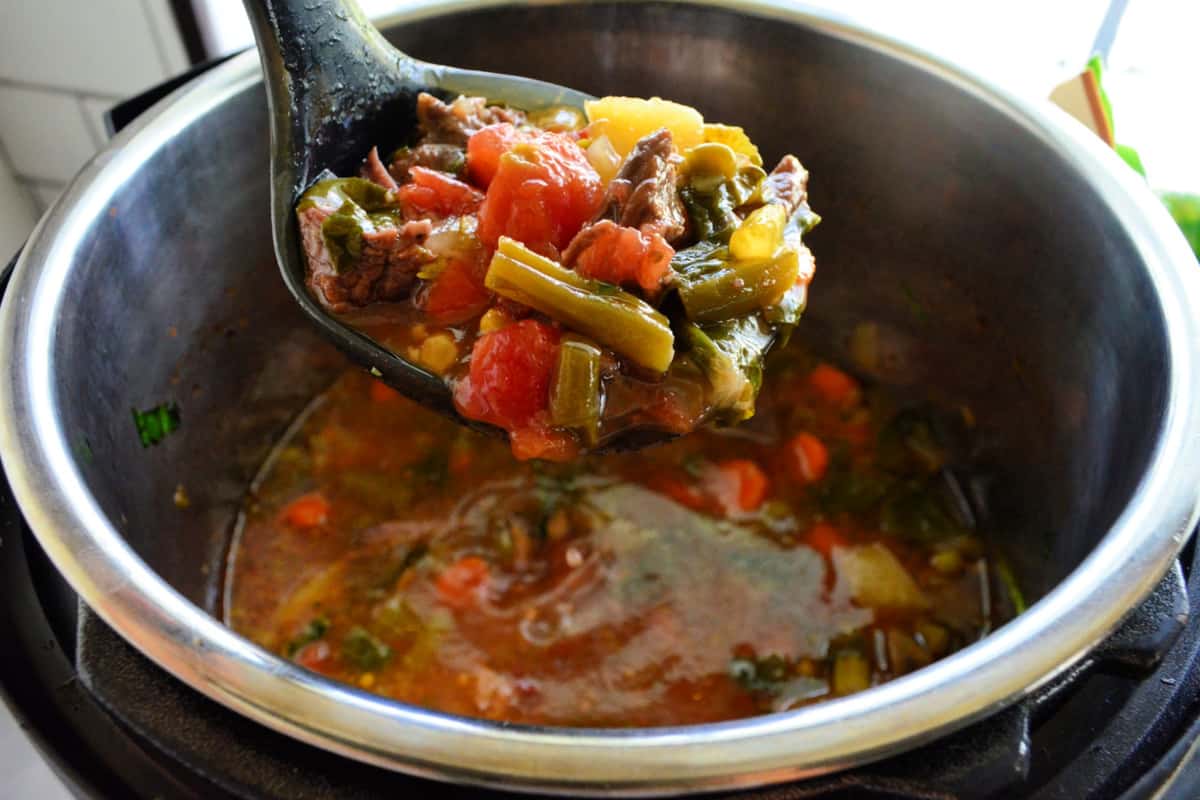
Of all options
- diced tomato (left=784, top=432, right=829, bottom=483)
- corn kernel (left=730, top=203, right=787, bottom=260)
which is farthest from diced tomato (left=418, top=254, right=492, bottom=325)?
diced tomato (left=784, top=432, right=829, bottom=483)

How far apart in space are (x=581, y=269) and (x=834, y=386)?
3.75ft

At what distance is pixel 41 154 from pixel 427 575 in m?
1.71

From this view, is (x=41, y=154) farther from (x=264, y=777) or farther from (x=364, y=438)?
(x=264, y=777)

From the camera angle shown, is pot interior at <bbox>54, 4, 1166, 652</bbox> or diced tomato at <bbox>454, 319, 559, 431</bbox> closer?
diced tomato at <bbox>454, 319, 559, 431</bbox>

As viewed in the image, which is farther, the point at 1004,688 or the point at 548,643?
the point at 548,643

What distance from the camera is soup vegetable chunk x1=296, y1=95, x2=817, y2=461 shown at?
1.25 m

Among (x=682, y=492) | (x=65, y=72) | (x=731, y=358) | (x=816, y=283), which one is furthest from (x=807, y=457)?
(x=65, y=72)

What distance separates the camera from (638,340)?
1.23m

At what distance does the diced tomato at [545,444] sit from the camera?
126cm

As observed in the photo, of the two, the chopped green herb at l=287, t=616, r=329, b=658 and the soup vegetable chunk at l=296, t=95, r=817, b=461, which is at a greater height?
the soup vegetable chunk at l=296, t=95, r=817, b=461

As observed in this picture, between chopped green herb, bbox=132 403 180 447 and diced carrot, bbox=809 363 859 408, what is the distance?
1.35 meters

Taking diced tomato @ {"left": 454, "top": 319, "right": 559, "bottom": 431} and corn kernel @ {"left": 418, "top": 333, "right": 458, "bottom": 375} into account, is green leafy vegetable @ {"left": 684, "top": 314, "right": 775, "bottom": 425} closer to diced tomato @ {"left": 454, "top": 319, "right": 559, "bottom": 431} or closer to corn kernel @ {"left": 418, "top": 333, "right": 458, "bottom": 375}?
diced tomato @ {"left": 454, "top": 319, "right": 559, "bottom": 431}

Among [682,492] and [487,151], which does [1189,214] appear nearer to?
[682,492]

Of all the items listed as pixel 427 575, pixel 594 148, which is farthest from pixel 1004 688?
pixel 427 575
